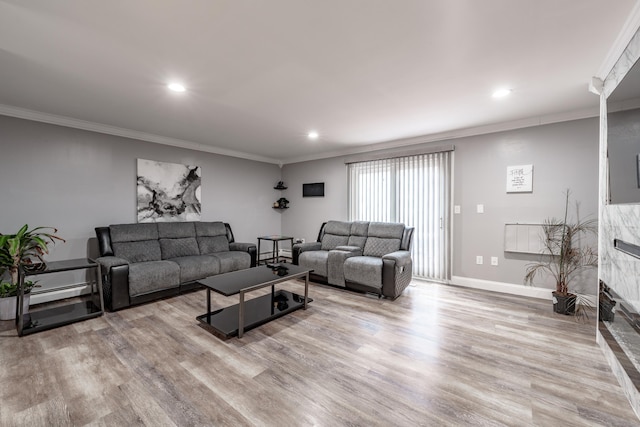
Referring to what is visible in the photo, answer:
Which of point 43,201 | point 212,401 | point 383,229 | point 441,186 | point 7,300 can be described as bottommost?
point 212,401

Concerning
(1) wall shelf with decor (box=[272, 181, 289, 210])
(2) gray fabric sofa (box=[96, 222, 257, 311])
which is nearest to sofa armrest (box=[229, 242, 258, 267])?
(2) gray fabric sofa (box=[96, 222, 257, 311])

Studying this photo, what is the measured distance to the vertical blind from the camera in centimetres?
427

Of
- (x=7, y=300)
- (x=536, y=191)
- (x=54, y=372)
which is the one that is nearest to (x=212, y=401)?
(x=54, y=372)

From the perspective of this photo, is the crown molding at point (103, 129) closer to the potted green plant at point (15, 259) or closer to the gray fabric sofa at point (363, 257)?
the potted green plant at point (15, 259)

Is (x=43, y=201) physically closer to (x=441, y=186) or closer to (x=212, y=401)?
(x=212, y=401)

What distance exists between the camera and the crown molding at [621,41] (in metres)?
1.63

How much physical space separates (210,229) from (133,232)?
1177mm

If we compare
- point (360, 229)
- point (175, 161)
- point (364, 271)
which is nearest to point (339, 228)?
point (360, 229)

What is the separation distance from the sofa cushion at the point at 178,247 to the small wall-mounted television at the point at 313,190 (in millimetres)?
2561

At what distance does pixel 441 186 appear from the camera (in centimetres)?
430

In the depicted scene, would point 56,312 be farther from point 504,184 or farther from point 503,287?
point 504,184

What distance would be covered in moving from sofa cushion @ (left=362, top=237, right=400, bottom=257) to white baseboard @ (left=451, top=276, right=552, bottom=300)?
1.06 meters

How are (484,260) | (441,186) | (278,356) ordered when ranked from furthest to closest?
(441,186) < (484,260) < (278,356)

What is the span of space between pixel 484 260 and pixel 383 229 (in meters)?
1.52
